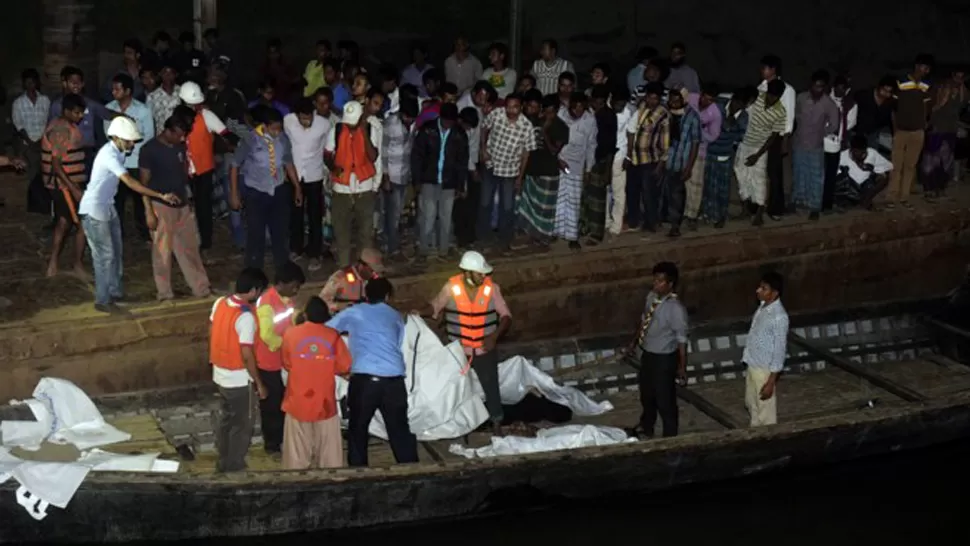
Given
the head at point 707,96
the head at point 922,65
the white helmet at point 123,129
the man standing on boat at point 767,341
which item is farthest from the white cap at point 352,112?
the head at point 922,65

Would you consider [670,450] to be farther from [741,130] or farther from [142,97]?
[142,97]

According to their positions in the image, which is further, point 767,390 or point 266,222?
point 266,222

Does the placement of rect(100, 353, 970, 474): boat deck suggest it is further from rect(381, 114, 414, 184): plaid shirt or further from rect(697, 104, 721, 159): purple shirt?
rect(381, 114, 414, 184): plaid shirt

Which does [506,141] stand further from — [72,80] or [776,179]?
[72,80]

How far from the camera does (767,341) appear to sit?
12.4 meters

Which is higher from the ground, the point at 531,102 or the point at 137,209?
the point at 531,102

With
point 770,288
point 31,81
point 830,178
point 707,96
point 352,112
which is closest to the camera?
point 770,288

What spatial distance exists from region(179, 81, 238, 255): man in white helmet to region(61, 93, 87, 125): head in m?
0.84

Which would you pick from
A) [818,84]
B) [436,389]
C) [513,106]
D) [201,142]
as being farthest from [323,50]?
[436,389]

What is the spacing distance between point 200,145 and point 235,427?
3.37 m

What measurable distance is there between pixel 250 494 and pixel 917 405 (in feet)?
18.2

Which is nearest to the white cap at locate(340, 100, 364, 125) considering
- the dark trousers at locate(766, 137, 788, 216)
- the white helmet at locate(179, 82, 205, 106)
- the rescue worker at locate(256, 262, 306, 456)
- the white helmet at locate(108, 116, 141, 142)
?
the white helmet at locate(179, 82, 205, 106)

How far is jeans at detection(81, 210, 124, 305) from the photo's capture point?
13.1 meters

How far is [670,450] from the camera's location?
12.6 m
